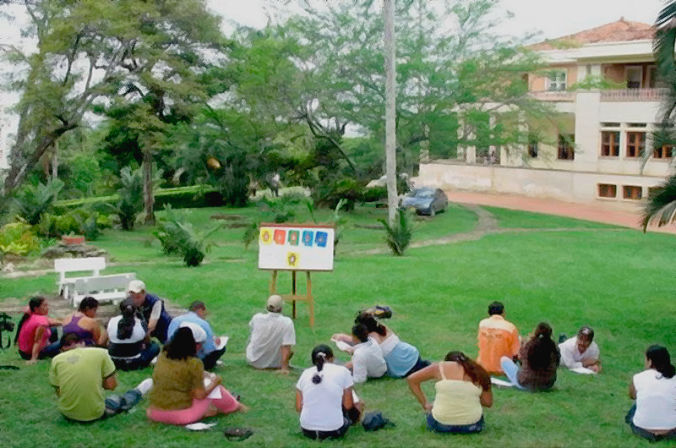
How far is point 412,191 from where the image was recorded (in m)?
40.7

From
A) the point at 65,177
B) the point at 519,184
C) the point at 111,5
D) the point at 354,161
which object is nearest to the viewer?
the point at 111,5

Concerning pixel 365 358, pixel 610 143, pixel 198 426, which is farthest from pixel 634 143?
pixel 198 426

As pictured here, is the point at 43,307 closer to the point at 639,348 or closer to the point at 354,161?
the point at 639,348

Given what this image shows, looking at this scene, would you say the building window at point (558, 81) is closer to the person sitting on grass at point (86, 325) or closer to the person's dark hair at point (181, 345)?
the person sitting on grass at point (86, 325)

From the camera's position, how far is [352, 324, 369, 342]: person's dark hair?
10219mm

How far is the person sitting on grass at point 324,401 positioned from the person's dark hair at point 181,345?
1204 millimetres

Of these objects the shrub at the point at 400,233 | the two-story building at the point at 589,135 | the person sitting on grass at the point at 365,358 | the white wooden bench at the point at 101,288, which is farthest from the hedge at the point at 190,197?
the person sitting on grass at the point at 365,358

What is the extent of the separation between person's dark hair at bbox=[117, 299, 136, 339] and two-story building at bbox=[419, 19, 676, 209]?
30520mm

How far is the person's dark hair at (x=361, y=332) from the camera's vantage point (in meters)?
10.2

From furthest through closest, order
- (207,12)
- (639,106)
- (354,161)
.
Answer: (639,106) → (354,161) → (207,12)

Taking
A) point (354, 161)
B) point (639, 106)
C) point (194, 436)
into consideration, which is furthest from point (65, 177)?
point (194, 436)

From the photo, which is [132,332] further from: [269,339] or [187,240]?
[187,240]

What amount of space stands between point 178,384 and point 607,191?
38.4 metres

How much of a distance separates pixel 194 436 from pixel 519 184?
41281 millimetres
